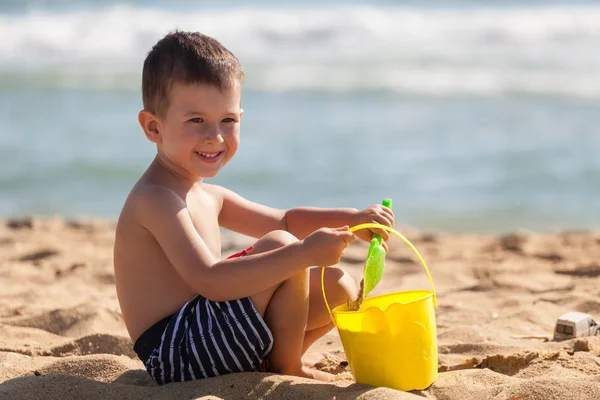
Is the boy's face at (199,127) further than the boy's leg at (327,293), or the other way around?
the boy's leg at (327,293)

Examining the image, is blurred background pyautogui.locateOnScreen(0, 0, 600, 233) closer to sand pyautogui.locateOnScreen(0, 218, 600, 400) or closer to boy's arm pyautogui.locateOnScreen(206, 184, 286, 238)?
sand pyautogui.locateOnScreen(0, 218, 600, 400)

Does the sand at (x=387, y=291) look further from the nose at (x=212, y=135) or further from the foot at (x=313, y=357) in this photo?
the nose at (x=212, y=135)

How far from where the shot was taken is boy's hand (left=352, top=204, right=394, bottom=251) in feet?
8.46

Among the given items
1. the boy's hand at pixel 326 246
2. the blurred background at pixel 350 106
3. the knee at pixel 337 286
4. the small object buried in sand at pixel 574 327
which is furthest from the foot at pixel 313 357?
the blurred background at pixel 350 106

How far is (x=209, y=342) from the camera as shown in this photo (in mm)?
2471

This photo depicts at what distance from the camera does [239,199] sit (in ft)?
9.76

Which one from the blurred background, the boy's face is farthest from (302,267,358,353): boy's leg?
the blurred background

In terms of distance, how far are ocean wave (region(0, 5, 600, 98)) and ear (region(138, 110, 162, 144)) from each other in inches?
328

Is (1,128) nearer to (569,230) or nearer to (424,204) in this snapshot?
(424,204)

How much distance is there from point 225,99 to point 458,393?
45.1 inches

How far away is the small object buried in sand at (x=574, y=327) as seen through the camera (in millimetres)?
3074

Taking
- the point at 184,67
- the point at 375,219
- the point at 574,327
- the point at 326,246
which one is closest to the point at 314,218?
the point at 375,219

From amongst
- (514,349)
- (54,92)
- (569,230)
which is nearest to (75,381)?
(514,349)

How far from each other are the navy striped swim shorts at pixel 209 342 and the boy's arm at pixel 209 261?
8 centimetres
